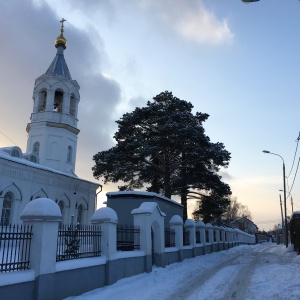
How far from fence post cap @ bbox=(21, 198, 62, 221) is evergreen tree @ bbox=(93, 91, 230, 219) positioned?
608 inches

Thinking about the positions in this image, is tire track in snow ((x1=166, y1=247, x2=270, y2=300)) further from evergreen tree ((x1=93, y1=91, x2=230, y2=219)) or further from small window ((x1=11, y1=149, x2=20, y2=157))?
small window ((x1=11, y1=149, x2=20, y2=157))

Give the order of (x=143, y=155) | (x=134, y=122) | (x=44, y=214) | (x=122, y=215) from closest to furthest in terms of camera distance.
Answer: (x=44, y=214) < (x=122, y=215) < (x=143, y=155) < (x=134, y=122)

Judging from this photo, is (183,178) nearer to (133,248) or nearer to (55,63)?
(133,248)

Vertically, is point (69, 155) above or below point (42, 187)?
above

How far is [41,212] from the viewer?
26.2 ft

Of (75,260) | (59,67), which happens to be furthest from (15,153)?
(75,260)

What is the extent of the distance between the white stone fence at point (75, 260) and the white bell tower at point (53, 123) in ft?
56.3

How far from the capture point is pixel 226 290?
1038cm

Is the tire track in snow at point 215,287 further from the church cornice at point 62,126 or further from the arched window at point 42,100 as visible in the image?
the arched window at point 42,100

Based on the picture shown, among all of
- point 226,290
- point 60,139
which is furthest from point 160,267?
point 60,139

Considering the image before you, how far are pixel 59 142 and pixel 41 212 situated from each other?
23.8 meters

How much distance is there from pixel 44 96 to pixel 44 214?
25.8 m

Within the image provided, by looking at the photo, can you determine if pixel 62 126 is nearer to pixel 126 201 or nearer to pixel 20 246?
pixel 126 201

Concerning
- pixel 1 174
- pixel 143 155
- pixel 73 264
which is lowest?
pixel 73 264
